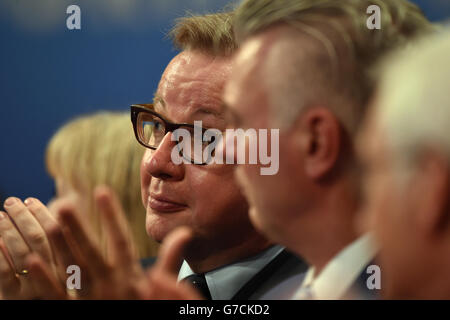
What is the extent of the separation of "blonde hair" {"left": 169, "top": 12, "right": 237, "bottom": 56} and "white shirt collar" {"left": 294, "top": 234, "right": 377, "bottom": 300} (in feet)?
1.38

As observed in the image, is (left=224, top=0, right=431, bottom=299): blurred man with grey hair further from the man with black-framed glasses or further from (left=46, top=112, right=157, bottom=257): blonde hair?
(left=46, top=112, right=157, bottom=257): blonde hair

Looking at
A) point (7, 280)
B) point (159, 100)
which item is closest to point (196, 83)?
point (159, 100)

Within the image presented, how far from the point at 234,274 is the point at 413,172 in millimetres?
432

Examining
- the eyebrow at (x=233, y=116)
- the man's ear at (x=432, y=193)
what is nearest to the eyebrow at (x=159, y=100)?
the eyebrow at (x=233, y=116)

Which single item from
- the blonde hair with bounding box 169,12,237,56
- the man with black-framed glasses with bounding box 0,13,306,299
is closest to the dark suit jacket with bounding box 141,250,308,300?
→ the man with black-framed glasses with bounding box 0,13,306,299

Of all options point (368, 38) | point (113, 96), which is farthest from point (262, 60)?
point (113, 96)

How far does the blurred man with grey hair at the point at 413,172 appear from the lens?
0.54m

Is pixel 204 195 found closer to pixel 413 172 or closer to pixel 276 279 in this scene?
pixel 276 279

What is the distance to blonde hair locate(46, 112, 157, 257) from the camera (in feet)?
3.30

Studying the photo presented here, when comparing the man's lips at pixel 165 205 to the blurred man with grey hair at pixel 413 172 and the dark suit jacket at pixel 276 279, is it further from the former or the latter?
the blurred man with grey hair at pixel 413 172

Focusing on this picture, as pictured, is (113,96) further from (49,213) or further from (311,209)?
(311,209)

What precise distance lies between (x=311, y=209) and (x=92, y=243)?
0.90 feet

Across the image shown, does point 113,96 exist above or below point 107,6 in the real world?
below
